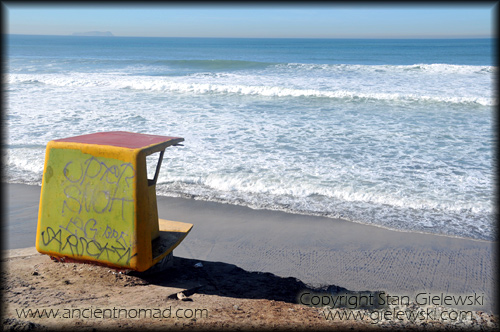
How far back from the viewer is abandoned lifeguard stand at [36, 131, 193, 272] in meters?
3.60

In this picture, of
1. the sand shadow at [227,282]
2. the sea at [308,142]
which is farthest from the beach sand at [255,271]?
the sea at [308,142]

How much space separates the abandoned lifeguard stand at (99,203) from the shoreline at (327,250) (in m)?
1.27

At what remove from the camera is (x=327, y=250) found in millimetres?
5105

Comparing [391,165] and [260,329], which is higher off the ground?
[391,165]

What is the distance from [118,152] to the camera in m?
3.60

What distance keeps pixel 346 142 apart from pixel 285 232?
4.60 meters

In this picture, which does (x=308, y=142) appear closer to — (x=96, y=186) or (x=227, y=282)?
(x=227, y=282)

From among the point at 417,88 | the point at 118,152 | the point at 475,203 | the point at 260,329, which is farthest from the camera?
the point at 417,88

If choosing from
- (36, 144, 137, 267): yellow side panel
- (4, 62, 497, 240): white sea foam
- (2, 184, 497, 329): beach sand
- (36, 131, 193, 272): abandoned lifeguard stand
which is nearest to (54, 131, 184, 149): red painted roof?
(36, 131, 193, 272): abandoned lifeguard stand

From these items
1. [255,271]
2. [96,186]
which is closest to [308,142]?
[255,271]

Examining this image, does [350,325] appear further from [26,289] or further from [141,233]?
[26,289]

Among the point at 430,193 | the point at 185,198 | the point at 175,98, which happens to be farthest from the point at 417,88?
the point at 185,198

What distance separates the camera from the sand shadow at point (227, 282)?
396 cm

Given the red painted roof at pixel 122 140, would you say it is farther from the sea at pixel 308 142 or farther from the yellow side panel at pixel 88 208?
the sea at pixel 308 142
